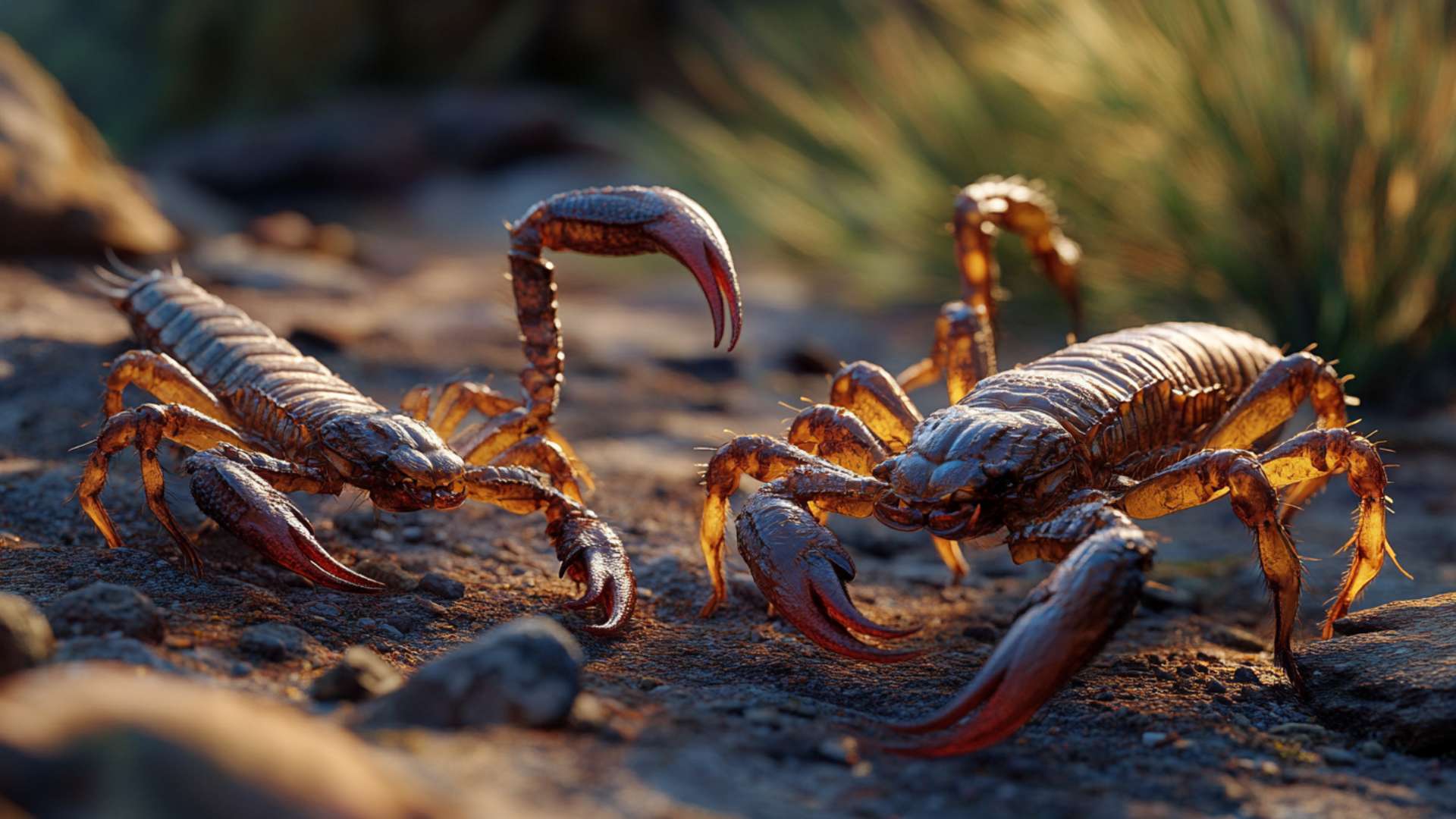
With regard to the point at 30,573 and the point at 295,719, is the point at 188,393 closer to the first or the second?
the point at 30,573

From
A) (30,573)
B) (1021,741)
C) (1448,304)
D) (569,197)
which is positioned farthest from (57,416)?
(1448,304)

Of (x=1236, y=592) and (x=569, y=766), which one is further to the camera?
(x=1236, y=592)

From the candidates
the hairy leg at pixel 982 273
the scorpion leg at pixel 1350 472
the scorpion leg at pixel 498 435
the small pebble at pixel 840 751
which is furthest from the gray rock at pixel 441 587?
the scorpion leg at pixel 1350 472

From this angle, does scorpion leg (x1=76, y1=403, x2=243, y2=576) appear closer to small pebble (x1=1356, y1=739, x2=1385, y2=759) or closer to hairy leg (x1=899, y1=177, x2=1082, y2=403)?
hairy leg (x1=899, y1=177, x2=1082, y2=403)

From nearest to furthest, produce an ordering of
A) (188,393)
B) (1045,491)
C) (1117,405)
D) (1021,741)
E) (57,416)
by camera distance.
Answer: (1021,741)
(1045,491)
(1117,405)
(188,393)
(57,416)

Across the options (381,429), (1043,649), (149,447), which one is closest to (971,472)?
(1043,649)

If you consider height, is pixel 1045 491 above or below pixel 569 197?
below

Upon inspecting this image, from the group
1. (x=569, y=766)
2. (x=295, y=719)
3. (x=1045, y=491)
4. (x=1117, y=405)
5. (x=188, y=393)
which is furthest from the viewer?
(x=188, y=393)
